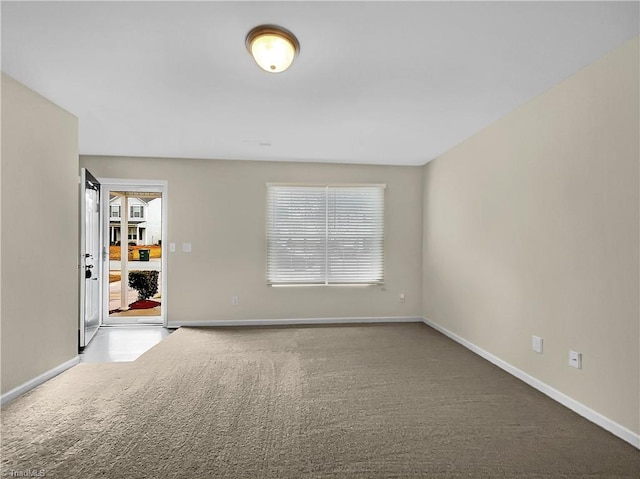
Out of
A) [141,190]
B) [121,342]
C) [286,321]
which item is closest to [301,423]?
[286,321]

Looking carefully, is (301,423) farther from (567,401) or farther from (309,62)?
(309,62)

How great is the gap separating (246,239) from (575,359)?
13.2 feet

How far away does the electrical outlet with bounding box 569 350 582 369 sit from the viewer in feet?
8.42

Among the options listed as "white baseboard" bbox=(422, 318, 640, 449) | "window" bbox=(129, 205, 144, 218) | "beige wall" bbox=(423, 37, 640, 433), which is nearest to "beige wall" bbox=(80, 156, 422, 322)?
"beige wall" bbox=(423, 37, 640, 433)

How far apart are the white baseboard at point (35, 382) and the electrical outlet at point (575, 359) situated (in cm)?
419

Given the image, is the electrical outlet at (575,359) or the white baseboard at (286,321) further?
the white baseboard at (286,321)

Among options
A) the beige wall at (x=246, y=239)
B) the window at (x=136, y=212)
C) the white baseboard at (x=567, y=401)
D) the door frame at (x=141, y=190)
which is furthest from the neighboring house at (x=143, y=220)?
the white baseboard at (x=567, y=401)

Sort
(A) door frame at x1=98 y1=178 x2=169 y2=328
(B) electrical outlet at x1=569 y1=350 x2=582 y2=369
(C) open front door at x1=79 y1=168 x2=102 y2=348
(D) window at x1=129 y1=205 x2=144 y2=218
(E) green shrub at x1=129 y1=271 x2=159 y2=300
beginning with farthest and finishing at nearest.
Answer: (D) window at x1=129 y1=205 x2=144 y2=218
(E) green shrub at x1=129 y1=271 x2=159 y2=300
(A) door frame at x1=98 y1=178 x2=169 y2=328
(C) open front door at x1=79 y1=168 x2=102 y2=348
(B) electrical outlet at x1=569 y1=350 x2=582 y2=369

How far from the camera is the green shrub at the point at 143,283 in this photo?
7844 millimetres

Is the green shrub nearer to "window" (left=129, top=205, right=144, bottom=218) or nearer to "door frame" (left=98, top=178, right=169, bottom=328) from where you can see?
"window" (left=129, top=205, right=144, bottom=218)

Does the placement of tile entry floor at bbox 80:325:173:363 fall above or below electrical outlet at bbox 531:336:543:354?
below

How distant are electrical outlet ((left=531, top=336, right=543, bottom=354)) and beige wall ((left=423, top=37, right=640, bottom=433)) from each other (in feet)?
0.16

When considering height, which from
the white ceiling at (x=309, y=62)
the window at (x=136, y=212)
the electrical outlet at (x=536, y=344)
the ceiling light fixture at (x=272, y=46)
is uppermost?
the white ceiling at (x=309, y=62)

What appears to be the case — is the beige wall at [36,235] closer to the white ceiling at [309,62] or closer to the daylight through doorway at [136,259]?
the white ceiling at [309,62]
